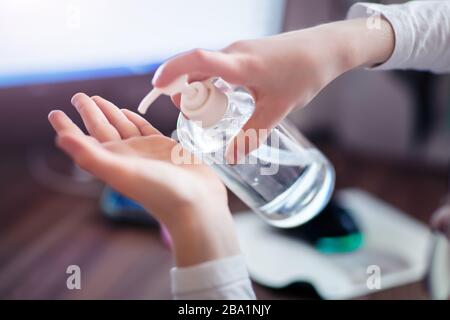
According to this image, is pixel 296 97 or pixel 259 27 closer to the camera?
pixel 296 97

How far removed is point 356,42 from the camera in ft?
1.31

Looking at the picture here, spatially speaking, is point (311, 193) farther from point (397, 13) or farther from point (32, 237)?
point (32, 237)

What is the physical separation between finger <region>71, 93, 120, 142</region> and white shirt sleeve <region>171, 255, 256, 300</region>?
98 mm

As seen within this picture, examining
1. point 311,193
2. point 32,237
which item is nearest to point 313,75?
point 311,193

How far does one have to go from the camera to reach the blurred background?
0.54m

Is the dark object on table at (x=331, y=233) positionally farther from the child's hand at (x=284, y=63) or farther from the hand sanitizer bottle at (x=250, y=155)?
the child's hand at (x=284, y=63)

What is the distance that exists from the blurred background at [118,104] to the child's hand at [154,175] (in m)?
0.07

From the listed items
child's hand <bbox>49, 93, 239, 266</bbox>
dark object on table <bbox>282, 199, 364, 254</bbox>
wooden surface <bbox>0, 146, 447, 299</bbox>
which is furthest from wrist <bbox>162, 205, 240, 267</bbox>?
dark object on table <bbox>282, 199, 364, 254</bbox>


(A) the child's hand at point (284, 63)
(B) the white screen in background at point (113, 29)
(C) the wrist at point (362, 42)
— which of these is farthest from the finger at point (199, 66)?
(B) the white screen in background at point (113, 29)

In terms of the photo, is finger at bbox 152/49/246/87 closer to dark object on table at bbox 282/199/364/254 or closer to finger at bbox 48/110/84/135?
finger at bbox 48/110/84/135

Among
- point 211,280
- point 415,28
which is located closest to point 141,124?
point 211,280

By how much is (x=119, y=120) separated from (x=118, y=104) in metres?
0.09

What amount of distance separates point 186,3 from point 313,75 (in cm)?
24
